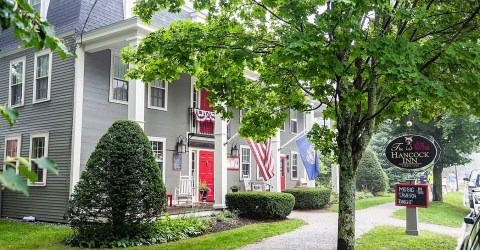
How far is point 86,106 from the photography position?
1249 centimetres

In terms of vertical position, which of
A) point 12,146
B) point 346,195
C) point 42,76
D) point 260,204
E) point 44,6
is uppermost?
point 44,6

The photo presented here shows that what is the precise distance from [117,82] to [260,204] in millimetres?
6099

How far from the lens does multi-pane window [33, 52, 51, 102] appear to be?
13469 mm

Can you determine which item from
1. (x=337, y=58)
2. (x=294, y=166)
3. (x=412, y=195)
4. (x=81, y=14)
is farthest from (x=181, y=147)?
(x=294, y=166)

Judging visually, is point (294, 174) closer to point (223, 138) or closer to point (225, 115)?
point (223, 138)

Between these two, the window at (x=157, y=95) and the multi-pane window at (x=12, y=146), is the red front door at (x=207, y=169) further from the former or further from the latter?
the multi-pane window at (x=12, y=146)

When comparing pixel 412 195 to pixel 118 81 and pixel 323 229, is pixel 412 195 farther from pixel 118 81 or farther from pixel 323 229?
pixel 118 81

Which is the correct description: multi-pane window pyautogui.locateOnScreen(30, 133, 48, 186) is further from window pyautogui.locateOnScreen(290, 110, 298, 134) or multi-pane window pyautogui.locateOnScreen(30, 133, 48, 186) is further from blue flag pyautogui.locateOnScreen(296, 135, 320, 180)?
window pyautogui.locateOnScreen(290, 110, 298, 134)

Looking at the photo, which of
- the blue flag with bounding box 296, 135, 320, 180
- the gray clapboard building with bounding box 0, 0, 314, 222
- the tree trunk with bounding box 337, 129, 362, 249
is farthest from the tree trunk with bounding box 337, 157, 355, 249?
the blue flag with bounding box 296, 135, 320, 180

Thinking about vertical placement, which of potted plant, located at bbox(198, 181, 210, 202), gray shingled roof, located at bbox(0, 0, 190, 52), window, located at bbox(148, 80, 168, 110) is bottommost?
potted plant, located at bbox(198, 181, 210, 202)

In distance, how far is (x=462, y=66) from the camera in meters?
5.95

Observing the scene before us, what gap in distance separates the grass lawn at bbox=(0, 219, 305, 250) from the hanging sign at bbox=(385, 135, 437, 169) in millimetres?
3481

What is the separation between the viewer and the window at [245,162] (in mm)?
19281

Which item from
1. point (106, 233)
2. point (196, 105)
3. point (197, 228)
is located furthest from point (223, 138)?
point (106, 233)
